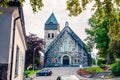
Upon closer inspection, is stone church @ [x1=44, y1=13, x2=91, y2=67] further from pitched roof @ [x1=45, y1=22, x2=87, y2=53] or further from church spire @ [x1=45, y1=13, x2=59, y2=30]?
church spire @ [x1=45, y1=13, x2=59, y2=30]

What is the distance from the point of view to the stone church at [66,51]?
2390 inches

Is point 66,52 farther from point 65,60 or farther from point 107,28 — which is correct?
point 107,28

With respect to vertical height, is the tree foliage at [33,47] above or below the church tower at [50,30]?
below

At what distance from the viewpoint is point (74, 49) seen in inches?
2441

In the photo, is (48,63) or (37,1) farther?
(48,63)

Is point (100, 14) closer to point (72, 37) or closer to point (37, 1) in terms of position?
point (37, 1)

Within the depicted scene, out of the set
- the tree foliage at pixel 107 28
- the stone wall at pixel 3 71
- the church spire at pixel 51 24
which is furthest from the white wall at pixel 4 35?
the church spire at pixel 51 24

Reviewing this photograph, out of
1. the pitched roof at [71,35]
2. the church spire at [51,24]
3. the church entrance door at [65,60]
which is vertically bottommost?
the church entrance door at [65,60]

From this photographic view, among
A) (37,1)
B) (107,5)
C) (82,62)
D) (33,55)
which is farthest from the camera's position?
(82,62)

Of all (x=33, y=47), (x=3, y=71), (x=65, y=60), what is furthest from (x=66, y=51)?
(x=3, y=71)

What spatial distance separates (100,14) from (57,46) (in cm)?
5686

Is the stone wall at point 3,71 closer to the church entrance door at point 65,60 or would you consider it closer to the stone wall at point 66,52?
the stone wall at point 66,52

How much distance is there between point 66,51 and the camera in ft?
204

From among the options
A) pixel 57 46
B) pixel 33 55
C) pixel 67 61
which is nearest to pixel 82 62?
pixel 67 61
